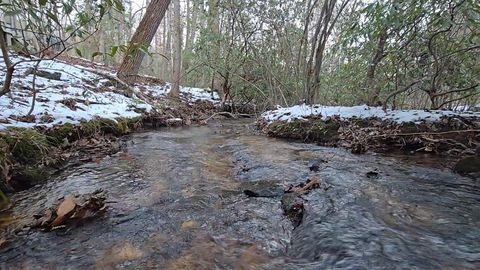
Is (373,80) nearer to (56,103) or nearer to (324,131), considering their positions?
(324,131)

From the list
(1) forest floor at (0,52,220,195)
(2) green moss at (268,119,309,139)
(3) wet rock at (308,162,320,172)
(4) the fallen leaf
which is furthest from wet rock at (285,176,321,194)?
(2) green moss at (268,119,309,139)

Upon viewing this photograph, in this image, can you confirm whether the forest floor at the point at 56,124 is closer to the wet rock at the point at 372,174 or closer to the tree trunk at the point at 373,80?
the wet rock at the point at 372,174

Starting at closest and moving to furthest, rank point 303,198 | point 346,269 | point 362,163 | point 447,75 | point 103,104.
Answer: point 346,269 → point 303,198 → point 362,163 → point 447,75 → point 103,104

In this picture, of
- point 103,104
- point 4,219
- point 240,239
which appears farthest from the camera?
point 103,104

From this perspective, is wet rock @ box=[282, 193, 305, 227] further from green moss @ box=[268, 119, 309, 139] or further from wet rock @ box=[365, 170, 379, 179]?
green moss @ box=[268, 119, 309, 139]

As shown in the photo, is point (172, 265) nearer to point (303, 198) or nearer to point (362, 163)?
point (303, 198)

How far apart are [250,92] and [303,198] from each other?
31.4 feet

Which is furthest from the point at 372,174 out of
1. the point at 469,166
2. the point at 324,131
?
Result: the point at 324,131

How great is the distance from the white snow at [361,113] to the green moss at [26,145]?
4.19m

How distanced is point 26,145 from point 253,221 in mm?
2466

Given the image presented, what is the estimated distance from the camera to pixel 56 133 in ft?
12.5

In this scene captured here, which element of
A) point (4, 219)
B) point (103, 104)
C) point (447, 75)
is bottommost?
point (4, 219)

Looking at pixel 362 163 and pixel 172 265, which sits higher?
pixel 362 163

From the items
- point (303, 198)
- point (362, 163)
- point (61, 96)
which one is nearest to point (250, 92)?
point (61, 96)
